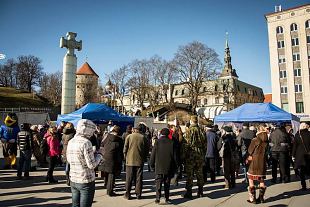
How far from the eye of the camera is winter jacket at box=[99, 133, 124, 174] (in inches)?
277

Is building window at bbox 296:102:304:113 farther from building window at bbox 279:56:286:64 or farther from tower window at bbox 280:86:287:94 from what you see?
building window at bbox 279:56:286:64

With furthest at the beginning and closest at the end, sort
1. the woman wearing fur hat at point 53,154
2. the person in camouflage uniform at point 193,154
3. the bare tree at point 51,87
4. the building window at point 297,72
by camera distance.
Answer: the bare tree at point 51,87 < the building window at point 297,72 < the woman wearing fur hat at point 53,154 < the person in camouflage uniform at point 193,154

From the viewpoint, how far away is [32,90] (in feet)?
246

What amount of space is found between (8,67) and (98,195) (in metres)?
83.4

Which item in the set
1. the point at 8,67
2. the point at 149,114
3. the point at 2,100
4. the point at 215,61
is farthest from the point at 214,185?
the point at 8,67

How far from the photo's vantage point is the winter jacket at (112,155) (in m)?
7.04

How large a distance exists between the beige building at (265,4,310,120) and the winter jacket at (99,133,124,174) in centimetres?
4233

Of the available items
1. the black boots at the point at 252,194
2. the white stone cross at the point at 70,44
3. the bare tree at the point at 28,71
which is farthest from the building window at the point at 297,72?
the bare tree at the point at 28,71

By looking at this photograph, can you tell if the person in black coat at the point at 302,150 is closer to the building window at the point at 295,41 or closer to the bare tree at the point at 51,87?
the building window at the point at 295,41

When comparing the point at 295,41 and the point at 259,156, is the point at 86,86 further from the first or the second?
the point at 259,156

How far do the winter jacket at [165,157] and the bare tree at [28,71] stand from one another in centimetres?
7708

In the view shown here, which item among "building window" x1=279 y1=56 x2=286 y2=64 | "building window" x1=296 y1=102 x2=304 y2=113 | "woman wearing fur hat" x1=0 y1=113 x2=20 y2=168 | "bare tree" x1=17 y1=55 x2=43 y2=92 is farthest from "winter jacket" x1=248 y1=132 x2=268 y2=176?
"bare tree" x1=17 y1=55 x2=43 y2=92

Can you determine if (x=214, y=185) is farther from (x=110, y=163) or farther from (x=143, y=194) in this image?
(x=110, y=163)

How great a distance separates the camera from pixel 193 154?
707cm
